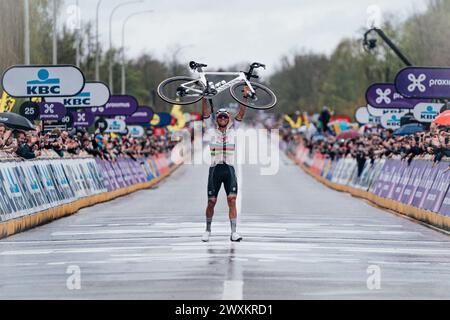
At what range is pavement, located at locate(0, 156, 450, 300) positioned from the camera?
45.7 feet

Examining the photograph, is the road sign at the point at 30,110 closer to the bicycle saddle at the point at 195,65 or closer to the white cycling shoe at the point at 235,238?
the bicycle saddle at the point at 195,65

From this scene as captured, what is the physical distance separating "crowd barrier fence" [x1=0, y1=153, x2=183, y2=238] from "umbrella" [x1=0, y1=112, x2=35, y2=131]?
110 cm

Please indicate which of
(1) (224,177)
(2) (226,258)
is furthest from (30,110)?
(2) (226,258)

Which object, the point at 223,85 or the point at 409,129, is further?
the point at 409,129

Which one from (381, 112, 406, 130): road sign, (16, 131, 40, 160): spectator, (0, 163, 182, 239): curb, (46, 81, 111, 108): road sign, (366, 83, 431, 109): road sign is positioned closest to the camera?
(0, 163, 182, 239): curb

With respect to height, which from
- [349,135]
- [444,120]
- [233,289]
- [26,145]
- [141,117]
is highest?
[444,120]

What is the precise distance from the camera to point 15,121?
3019 centimetres

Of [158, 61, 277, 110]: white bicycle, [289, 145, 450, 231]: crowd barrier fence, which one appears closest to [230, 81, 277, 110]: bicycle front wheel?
[158, 61, 277, 110]: white bicycle

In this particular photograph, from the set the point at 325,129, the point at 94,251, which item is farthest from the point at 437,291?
the point at 325,129

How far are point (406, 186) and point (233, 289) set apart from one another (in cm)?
1886

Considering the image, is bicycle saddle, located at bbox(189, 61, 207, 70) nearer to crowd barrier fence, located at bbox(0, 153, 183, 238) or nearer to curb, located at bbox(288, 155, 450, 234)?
crowd barrier fence, located at bbox(0, 153, 183, 238)

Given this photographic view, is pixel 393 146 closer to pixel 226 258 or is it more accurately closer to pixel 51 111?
pixel 51 111

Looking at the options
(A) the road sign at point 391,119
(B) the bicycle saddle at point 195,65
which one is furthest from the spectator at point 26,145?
(A) the road sign at point 391,119
